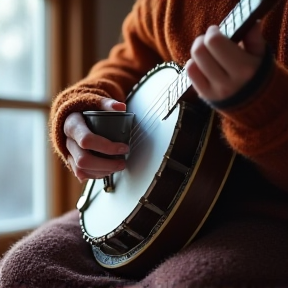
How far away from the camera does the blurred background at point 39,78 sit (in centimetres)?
134

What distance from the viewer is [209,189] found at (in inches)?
24.1

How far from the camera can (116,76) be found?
0.91 meters

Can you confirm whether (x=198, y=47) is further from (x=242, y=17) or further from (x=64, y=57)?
(x=64, y=57)

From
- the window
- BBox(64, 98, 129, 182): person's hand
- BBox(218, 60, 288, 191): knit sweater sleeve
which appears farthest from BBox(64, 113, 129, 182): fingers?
the window

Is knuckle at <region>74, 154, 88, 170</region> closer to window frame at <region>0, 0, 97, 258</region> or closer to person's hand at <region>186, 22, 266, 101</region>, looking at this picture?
person's hand at <region>186, 22, 266, 101</region>

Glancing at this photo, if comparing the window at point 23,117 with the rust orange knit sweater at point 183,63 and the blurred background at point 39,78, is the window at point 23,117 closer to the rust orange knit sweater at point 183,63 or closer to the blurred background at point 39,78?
the blurred background at point 39,78

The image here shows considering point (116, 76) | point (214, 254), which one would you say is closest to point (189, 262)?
point (214, 254)

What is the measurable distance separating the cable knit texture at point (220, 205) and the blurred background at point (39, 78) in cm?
49

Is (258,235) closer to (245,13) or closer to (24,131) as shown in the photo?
(245,13)

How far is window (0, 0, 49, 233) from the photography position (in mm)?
1325

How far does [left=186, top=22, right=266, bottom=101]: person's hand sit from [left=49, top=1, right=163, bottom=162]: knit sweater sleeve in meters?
0.27

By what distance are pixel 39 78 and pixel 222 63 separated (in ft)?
3.20

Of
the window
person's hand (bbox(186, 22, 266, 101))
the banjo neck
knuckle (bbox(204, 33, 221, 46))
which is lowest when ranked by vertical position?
the window

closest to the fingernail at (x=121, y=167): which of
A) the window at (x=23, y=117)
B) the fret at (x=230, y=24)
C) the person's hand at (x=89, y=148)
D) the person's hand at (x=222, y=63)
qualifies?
the person's hand at (x=89, y=148)
